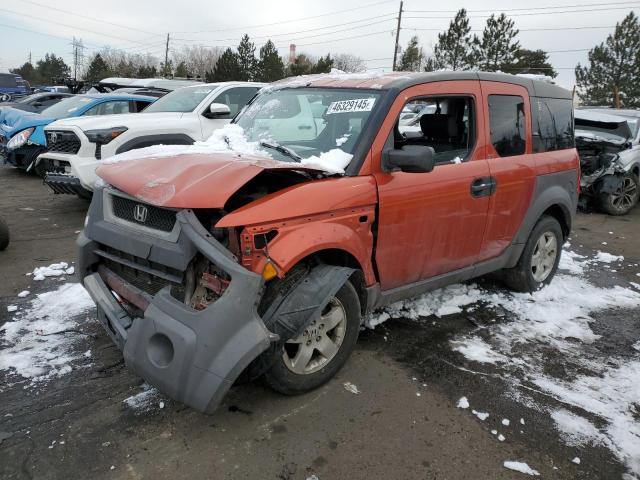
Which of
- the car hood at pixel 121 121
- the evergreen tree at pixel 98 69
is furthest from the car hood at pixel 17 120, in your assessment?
the evergreen tree at pixel 98 69

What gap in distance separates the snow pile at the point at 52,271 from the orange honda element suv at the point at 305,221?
189 cm

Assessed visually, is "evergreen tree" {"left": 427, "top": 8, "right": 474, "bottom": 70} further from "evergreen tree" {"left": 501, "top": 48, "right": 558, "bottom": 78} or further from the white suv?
the white suv

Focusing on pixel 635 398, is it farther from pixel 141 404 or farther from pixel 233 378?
pixel 141 404

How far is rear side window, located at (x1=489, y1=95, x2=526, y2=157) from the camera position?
4074mm

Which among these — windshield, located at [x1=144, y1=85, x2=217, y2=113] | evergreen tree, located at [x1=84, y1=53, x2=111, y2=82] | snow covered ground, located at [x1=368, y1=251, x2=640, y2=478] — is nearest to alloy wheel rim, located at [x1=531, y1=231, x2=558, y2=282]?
snow covered ground, located at [x1=368, y1=251, x2=640, y2=478]

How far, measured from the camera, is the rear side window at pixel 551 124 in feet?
14.8

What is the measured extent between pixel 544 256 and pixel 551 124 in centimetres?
131

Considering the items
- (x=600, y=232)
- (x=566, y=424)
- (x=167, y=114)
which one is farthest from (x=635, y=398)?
(x=167, y=114)

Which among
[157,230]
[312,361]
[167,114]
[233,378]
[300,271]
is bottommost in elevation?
[312,361]

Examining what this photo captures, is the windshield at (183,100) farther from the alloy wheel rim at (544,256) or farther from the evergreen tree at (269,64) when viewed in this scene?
the evergreen tree at (269,64)

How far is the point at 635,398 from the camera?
325 centimetres

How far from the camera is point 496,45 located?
1417 inches

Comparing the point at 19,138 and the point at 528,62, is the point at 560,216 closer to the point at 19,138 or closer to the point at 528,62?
the point at 19,138

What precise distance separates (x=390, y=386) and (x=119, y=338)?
171cm
